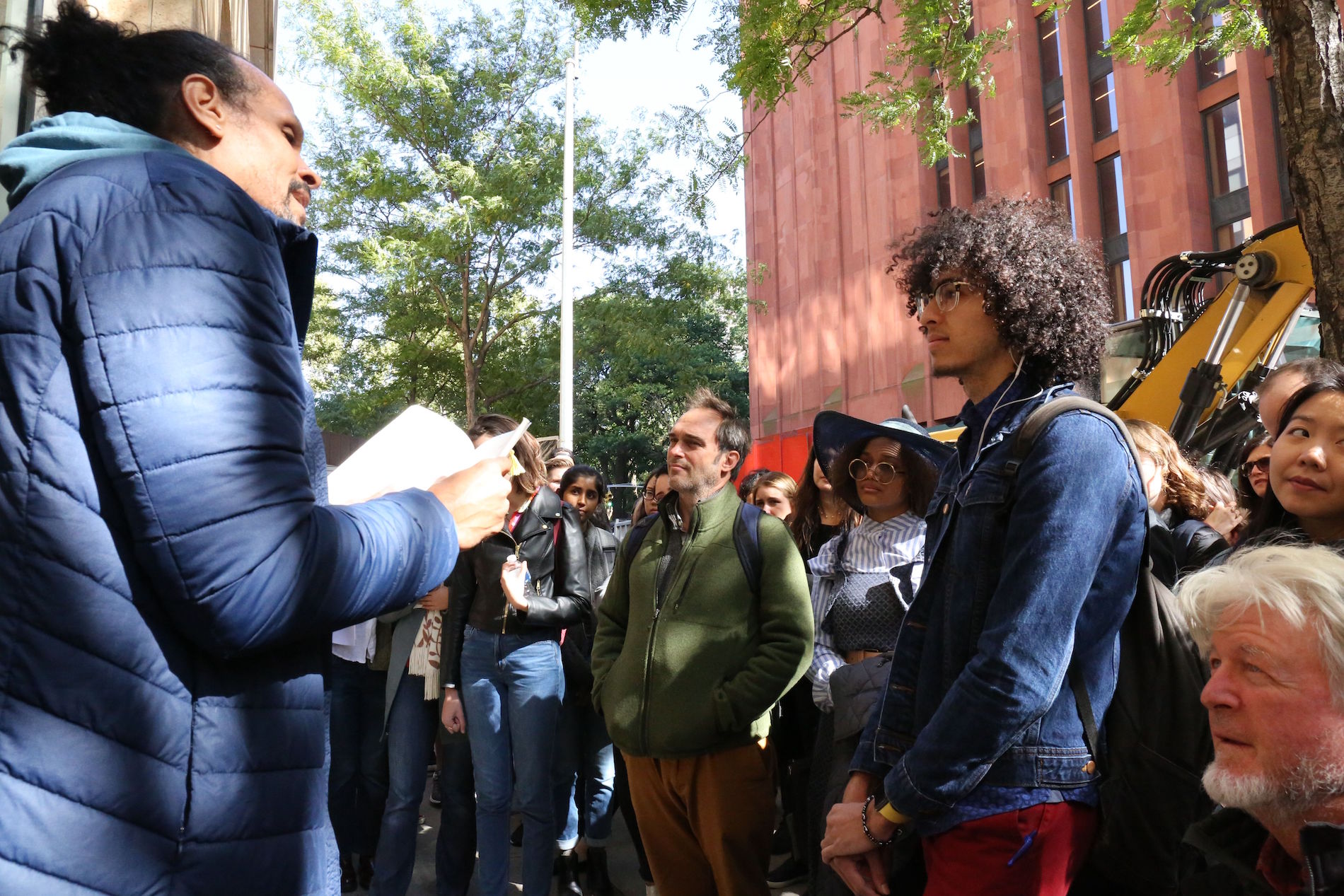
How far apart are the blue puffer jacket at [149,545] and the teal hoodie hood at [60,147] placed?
2.0 inches

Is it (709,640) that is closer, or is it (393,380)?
(709,640)

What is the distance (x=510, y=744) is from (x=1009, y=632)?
3.55 m

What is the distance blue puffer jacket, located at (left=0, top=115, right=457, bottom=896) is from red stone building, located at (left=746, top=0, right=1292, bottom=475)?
14.7 meters

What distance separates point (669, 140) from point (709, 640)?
6.10 metres

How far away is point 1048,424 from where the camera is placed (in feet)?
7.43

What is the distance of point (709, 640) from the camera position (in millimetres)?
4121

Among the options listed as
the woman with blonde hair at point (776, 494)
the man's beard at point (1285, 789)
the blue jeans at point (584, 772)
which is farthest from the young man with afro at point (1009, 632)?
the woman with blonde hair at point (776, 494)

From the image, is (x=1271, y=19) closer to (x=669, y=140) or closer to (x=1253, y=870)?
(x=1253, y=870)

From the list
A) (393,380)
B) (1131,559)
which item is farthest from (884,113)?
(393,380)

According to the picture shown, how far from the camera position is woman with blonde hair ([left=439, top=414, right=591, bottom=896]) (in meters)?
5.05

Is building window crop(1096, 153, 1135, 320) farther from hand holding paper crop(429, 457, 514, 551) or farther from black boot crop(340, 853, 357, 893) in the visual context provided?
hand holding paper crop(429, 457, 514, 551)

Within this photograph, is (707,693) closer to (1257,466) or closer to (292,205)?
(1257,466)

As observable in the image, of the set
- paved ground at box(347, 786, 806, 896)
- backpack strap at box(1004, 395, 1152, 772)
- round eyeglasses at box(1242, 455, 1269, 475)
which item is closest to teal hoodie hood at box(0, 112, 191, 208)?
backpack strap at box(1004, 395, 1152, 772)

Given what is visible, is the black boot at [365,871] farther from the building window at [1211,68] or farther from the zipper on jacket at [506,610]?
the building window at [1211,68]
